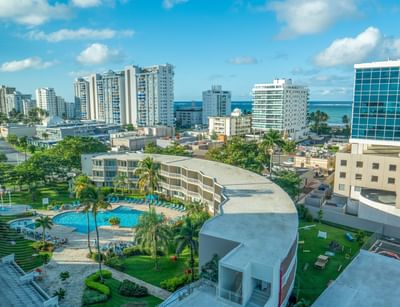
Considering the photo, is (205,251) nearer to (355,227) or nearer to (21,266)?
(21,266)

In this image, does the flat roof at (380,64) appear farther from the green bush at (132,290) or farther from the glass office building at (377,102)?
→ the green bush at (132,290)

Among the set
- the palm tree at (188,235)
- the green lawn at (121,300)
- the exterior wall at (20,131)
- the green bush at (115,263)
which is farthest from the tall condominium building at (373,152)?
the exterior wall at (20,131)

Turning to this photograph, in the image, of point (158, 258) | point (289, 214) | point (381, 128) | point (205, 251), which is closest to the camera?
point (205, 251)

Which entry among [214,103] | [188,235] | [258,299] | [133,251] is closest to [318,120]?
[214,103]

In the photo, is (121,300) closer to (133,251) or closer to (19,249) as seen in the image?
(133,251)

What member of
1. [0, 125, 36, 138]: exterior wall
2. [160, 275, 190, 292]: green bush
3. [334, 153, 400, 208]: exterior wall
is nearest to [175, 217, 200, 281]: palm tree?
[160, 275, 190, 292]: green bush

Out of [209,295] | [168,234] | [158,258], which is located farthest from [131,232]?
[209,295]

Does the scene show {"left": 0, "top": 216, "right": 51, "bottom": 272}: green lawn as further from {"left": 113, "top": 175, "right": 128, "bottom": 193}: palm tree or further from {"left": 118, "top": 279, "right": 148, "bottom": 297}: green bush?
{"left": 113, "top": 175, "right": 128, "bottom": 193}: palm tree
